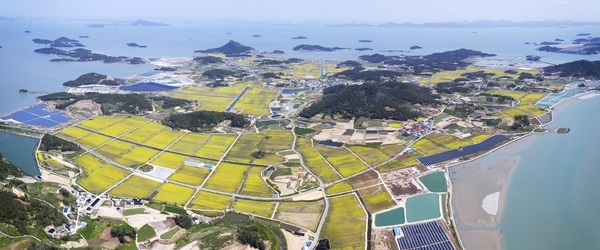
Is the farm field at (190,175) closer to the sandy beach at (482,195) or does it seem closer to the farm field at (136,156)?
the farm field at (136,156)

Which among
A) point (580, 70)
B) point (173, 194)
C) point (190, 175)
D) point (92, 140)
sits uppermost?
point (580, 70)

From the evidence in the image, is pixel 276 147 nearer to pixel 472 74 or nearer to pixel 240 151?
pixel 240 151

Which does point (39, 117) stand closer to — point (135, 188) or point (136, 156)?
point (136, 156)

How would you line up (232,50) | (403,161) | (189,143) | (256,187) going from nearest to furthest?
1. (256,187)
2. (403,161)
3. (189,143)
4. (232,50)

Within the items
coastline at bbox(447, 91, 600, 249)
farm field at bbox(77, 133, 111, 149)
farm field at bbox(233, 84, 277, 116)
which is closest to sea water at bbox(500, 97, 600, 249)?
coastline at bbox(447, 91, 600, 249)

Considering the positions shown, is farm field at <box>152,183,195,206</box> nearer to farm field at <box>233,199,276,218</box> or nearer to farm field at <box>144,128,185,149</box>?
farm field at <box>233,199,276,218</box>

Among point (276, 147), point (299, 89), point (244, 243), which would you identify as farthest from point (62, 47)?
point (244, 243)

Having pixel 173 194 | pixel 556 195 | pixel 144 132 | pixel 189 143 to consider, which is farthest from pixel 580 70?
pixel 173 194
